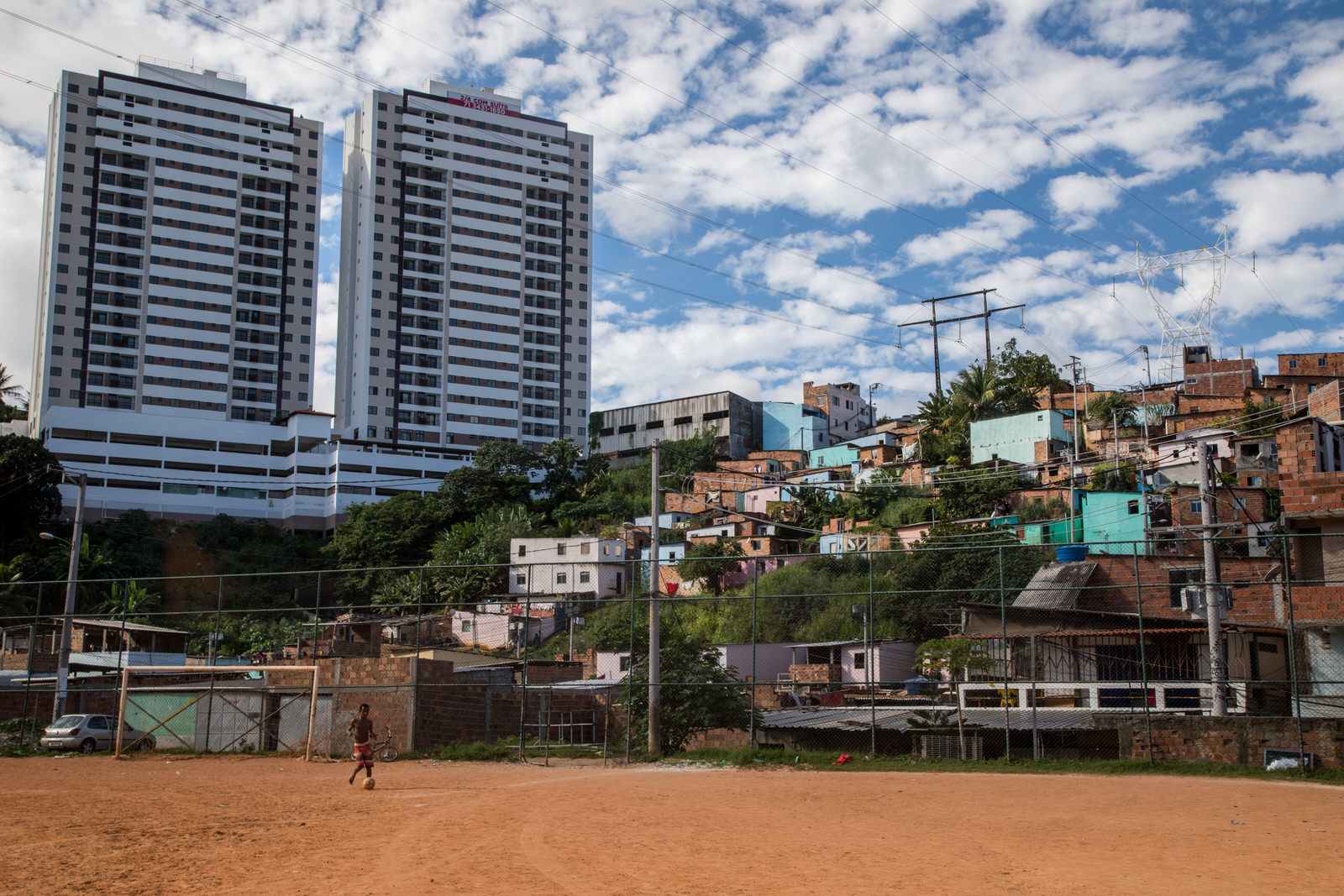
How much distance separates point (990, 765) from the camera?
65.2 ft

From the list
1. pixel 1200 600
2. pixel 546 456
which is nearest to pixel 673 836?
pixel 1200 600

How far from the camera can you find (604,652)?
38.8 m

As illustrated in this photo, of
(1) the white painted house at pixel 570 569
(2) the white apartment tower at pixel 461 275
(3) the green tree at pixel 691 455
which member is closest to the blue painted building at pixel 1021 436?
(1) the white painted house at pixel 570 569

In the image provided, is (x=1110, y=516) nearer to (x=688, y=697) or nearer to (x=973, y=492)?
(x=973, y=492)

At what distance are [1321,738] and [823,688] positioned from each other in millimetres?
18428

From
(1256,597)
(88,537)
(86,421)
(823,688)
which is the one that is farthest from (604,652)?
(86,421)

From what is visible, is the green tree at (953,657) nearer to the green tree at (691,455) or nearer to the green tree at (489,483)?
the green tree at (691,455)

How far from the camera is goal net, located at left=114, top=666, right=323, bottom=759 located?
23938 millimetres

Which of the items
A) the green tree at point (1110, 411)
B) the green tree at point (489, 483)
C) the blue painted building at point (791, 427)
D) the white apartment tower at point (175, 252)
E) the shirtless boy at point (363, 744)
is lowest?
the shirtless boy at point (363, 744)

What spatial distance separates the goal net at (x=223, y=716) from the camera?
23.9m

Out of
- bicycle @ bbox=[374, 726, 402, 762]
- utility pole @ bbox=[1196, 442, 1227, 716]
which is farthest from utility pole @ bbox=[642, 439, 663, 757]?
utility pole @ bbox=[1196, 442, 1227, 716]

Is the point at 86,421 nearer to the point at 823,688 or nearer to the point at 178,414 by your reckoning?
the point at 178,414

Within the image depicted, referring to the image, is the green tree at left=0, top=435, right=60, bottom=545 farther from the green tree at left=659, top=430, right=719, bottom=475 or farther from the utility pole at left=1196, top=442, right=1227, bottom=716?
the utility pole at left=1196, top=442, right=1227, bottom=716

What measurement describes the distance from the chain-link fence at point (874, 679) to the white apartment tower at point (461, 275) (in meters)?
56.4
